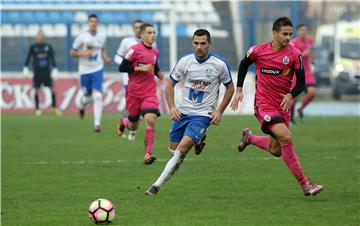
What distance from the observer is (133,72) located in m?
15.7

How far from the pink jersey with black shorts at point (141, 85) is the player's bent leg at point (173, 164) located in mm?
4173

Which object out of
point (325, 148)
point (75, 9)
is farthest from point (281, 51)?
point (75, 9)

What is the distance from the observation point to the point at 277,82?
1155 centimetres

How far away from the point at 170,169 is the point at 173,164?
0.26 feet

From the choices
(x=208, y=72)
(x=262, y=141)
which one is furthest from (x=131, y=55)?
(x=208, y=72)

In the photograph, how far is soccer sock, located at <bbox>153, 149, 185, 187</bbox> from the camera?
1098cm

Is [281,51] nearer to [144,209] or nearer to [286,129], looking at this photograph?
[286,129]

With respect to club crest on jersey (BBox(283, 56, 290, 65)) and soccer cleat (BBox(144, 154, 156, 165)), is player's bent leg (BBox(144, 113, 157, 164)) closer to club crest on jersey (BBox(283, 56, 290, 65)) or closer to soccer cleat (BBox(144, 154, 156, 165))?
soccer cleat (BBox(144, 154, 156, 165))

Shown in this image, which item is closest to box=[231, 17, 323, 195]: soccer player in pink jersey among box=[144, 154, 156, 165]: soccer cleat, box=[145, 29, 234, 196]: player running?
box=[145, 29, 234, 196]: player running

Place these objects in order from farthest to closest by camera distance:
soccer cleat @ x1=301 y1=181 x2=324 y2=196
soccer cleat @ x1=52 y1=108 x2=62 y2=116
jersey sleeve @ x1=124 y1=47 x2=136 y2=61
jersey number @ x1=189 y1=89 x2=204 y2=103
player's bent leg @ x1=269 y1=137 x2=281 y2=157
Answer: soccer cleat @ x1=52 y1=108 x2=62 y2=116 < jersey sleeve @ x1=124 y1=47 x2=136 y2=61 < player's bent leg @ x1=269 y1=137 x2=281 y2=157 < jersey number @ x1=189 y1=89 x2=204 y2=103 < soccer cleat @ x1=301 y1=181 x2=324 y2=196

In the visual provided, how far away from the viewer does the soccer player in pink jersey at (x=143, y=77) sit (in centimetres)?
1520

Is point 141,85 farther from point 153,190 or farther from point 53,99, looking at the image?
point 53,99

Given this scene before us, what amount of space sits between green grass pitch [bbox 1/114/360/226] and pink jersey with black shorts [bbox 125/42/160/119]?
80cm

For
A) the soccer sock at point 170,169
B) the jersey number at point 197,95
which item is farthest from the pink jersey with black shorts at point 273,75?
the soccer sock at point 170,169
